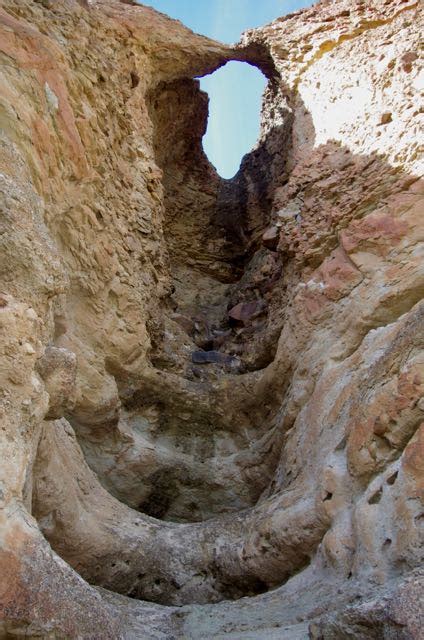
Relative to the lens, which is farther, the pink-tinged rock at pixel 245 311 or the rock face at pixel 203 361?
the pink-tinged rock at pixel 245 311

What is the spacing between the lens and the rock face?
10.4ft

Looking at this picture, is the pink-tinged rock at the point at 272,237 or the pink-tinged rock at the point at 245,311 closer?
the pink-tinged rock at the point at 272,237

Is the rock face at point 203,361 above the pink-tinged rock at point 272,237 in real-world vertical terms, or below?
below

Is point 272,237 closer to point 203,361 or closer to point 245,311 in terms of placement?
point 245,311

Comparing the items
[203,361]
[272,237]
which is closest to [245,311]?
[272,237]

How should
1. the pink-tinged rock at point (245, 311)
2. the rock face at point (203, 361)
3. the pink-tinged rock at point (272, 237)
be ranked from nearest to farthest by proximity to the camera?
the rock face at point (203, 361)
the pink-tinged rock at point (272, 237)
the pink-tinged rock at point (245, 311)

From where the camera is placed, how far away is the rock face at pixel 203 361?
10.4 feet

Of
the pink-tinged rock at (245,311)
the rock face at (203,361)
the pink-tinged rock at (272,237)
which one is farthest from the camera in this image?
the pink-tinged rock at (245,311)

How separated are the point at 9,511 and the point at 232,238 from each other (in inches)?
372

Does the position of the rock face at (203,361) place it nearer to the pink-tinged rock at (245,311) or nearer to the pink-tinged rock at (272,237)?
the pink-tinged rock at (245,311)

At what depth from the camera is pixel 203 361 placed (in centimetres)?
761

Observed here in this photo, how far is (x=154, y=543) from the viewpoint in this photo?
4.93m

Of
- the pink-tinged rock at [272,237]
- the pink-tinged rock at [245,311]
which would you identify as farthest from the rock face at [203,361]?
the pink-tinged rock at [272,237]

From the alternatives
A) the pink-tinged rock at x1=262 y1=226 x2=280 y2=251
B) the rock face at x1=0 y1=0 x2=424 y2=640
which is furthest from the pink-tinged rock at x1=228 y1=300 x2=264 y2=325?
the pink-tinged rock at x1=262 y1=226 x2=280 y2=251
